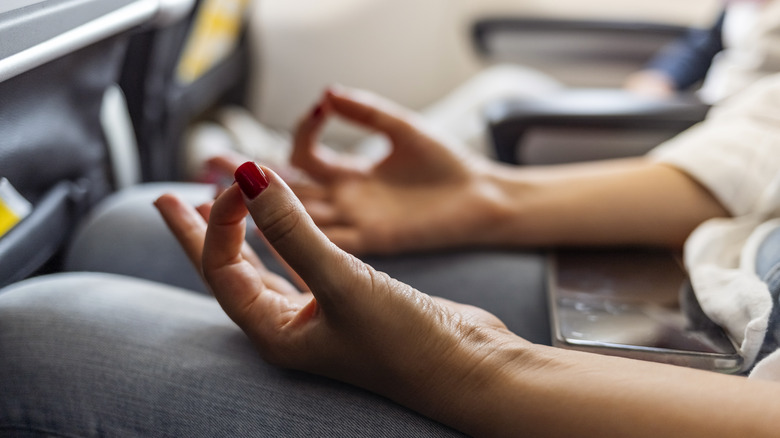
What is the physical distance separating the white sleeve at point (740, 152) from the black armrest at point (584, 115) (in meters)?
0.11

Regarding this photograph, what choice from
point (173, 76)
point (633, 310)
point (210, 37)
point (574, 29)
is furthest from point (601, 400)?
point (574, 29)

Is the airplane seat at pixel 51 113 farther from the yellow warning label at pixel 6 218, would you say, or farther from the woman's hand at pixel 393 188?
the woman's hand at pixel 393 188

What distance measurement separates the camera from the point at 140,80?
0.83 meters

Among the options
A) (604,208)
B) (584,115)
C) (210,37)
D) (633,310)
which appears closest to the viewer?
(633,310)

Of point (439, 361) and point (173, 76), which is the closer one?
point (439, 361)

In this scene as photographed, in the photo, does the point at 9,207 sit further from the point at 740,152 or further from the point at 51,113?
the point at 740,152

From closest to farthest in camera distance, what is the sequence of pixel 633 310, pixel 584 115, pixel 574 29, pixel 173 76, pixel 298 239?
pixel 298 239
pixel 633 310
pixel 584 115
pixel 173 76
pixel 574 29

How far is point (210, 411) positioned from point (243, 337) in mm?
73

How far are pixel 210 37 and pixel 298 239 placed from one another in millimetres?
860

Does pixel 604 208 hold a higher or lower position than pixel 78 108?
lower

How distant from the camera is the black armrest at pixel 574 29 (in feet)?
4.11

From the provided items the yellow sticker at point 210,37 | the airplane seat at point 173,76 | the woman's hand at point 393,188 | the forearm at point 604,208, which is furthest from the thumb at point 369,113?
the yellow sticker at point 210,37

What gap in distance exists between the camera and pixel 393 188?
25.1 inches

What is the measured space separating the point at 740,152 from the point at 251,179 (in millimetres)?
403
